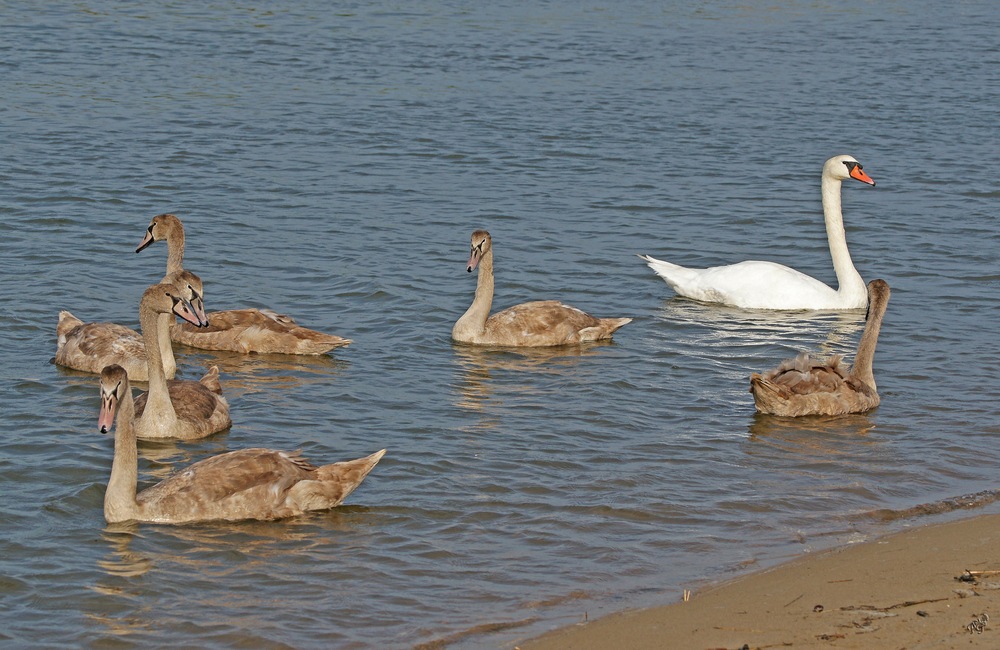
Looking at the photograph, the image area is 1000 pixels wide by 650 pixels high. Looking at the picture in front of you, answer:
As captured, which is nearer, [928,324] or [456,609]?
[456,609]

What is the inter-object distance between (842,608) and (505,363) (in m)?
6.17

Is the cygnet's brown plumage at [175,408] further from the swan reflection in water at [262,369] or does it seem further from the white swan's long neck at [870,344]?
the white swan's long neck at [870,344]

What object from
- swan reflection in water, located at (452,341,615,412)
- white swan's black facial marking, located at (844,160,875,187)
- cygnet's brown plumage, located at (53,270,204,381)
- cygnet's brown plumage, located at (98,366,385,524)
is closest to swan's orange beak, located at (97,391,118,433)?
cygnet's brown plumage, located at (98,366,385,524)

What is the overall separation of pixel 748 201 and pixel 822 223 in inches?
36.7

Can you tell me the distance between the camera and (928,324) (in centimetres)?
1334

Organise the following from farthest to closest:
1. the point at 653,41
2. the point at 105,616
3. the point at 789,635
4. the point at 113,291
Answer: the point at 653,41 → the point at 113,291 → the point at 105,616 → the point at 789,635

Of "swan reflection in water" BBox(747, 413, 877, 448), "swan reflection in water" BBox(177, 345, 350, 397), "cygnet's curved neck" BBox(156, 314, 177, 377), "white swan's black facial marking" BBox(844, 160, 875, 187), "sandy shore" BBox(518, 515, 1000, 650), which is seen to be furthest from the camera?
"white swan's black facial marking" BBox(844, 160, 875, 187)

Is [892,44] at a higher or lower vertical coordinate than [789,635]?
higher

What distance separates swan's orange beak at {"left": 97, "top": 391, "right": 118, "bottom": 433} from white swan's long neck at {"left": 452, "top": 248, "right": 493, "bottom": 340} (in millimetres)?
4388

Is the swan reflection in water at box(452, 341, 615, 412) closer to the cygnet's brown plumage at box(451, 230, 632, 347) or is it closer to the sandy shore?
the cygnet's brown plumage at box(451, 230, 632, 347)

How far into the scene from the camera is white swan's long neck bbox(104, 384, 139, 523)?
8609mm

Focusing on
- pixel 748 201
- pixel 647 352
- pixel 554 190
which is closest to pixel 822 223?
pixel 748 201

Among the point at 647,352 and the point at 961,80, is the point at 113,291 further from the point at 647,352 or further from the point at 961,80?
the point at 961,80

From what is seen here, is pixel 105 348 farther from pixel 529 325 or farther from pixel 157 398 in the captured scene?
pixel 529 325
